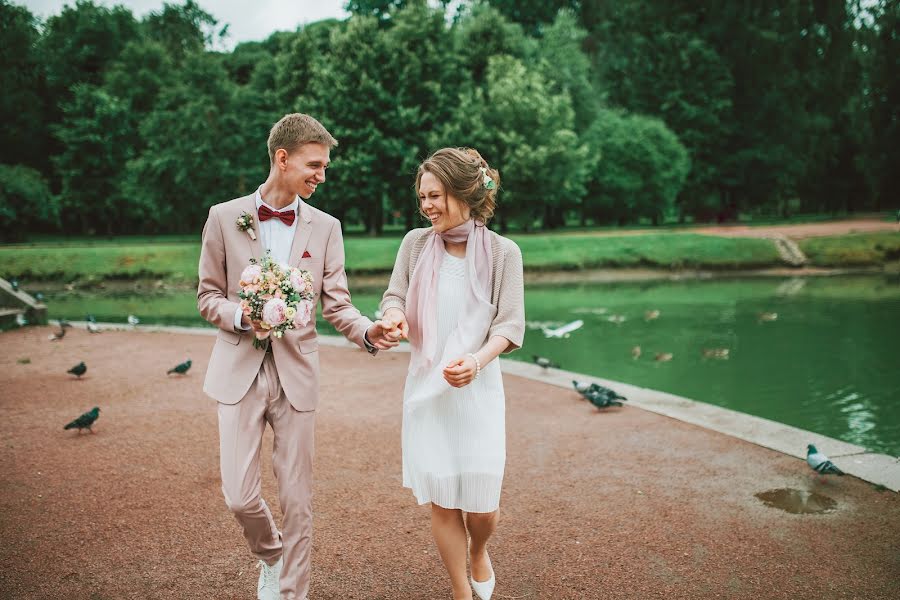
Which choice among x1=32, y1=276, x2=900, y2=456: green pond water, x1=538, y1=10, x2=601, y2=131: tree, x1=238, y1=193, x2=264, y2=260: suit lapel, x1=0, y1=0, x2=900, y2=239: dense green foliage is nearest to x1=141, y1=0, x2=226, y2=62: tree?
x1=0, y1=0, x2=900, y2=239: dense green foliage

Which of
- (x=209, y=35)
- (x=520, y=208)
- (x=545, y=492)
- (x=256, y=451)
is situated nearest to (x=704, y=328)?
(x=545, y=492)

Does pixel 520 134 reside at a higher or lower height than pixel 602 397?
higher

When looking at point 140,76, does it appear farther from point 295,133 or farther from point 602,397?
point 295,133

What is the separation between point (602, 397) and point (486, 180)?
5.01 m

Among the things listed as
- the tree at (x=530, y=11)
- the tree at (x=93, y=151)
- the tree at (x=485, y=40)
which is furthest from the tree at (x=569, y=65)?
the tree at (x=93, y=151)

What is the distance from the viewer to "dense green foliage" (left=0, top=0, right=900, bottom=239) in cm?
3397

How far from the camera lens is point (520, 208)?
119 feet

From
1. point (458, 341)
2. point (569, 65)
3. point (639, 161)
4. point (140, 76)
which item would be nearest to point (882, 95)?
point (639, 161)

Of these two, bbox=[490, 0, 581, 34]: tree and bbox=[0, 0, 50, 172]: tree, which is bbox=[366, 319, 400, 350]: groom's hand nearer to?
bbox=[0, 0, 50, 172]: tree

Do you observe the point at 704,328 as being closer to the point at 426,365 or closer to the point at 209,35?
the point at 426,365

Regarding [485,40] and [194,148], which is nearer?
[194,148]

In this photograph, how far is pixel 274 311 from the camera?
10.9 feet

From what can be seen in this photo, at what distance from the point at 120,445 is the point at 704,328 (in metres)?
13.0

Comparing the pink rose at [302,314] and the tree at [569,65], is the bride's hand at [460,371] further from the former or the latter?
the tree at [569,65]
